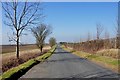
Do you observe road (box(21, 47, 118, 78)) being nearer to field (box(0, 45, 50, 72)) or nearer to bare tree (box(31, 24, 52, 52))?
field (box(0, 45, 50, 72))

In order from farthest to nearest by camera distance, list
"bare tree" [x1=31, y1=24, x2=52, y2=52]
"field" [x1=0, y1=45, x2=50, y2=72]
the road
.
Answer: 1. "bare tree" [x1=31, y1=24, x2=52, y2=52]
2. "field" [x1=0, y1=45, x2=50, y2=72]
3. the road

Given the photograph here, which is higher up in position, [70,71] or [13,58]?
[13,58]

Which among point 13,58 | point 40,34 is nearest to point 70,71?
point 13,58

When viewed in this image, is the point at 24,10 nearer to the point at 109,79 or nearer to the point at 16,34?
the point at 16,34

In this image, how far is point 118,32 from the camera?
3506 cm

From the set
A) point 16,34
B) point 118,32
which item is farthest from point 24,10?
point 118,32

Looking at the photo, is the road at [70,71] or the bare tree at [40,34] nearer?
the road at [70,71]

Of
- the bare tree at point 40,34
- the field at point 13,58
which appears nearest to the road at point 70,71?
the field at point 13,58

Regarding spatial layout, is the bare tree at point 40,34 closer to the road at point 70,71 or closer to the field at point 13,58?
the field at point 13,58

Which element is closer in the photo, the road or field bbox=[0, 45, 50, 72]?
the road

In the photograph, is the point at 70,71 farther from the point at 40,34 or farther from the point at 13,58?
the point at 40,34

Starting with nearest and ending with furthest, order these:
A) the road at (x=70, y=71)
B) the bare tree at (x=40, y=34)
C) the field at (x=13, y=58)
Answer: the road at (x=70, y=71)
the field at (x=13, y=58)
the bare tree at (x=40, y=34)

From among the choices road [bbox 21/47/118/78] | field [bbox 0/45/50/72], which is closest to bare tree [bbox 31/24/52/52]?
field [bbox 0/45/50/72]

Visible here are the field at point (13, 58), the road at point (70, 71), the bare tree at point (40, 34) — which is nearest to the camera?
the road at point (70, 71)
